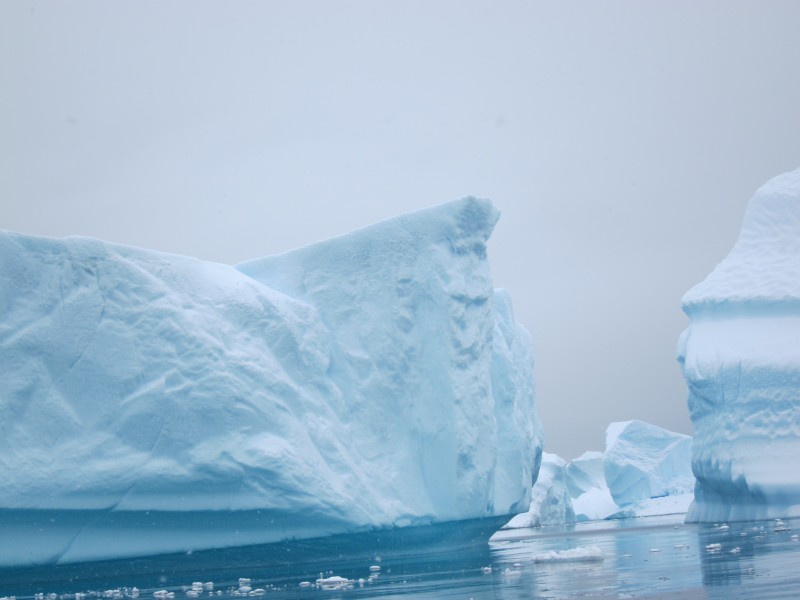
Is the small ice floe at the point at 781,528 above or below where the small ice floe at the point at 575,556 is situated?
above

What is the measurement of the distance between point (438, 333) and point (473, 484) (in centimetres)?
283

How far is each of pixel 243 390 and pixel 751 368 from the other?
1295cm

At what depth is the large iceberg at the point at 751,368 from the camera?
22609 mm

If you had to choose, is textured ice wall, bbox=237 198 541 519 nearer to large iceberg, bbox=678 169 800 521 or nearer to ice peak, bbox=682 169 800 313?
large iceberg, bbox=678 169 800 521

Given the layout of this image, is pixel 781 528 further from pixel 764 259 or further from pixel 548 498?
pixel 548 498

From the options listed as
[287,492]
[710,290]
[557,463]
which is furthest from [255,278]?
[557,463]

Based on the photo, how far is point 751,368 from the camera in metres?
23.2

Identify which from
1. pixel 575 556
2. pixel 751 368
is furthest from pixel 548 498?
pixel 575 556

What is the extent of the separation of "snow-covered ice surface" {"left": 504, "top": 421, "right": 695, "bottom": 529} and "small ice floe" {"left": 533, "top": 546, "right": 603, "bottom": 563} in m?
25.2

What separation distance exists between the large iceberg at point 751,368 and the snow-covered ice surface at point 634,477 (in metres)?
14.0

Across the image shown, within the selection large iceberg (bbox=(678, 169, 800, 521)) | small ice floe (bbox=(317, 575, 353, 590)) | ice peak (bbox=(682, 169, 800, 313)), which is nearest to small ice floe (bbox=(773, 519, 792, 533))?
large iceberg (bbox=(678, 169, 800, 521))

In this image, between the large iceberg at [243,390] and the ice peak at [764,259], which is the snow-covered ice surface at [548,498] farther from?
the large iceberg at [243,390]

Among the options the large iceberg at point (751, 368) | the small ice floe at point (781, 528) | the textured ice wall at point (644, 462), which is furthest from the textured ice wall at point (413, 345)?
the textured ice wall at point (644, 462)

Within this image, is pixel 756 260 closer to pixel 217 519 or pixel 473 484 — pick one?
pixel 473 484
